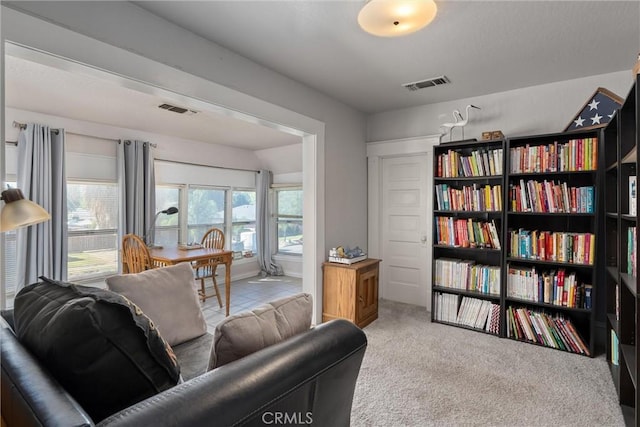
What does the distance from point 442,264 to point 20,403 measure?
10.7 feet

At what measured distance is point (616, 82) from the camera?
9.14ft

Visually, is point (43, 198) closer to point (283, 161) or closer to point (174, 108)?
point (174, 108)

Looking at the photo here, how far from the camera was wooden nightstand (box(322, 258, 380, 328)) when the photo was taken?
124 inches

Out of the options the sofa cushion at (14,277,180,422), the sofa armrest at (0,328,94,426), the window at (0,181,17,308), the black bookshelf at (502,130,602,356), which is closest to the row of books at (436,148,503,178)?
the black bookshelf at (502,130,602,356)

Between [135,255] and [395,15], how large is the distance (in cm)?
351

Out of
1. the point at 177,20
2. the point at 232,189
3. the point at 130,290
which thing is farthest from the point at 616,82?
the point at 232,189

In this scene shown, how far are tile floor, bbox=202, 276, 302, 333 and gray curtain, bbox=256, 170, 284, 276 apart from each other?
219 mm

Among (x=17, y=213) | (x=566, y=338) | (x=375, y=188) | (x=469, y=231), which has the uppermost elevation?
(x=375, y=188)

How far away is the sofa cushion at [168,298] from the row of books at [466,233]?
2.48 metres

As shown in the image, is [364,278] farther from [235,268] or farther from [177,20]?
[235,268]

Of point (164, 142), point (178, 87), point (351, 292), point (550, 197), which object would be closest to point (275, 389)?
point (178, 87)

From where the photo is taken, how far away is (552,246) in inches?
111

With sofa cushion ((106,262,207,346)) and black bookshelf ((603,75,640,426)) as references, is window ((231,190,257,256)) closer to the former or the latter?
sofa cushion ((106,262,207,346))

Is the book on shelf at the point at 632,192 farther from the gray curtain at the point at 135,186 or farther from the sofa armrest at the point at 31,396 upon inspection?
the gray curtain at the point at 135,186
